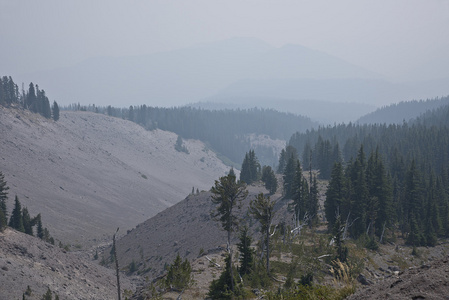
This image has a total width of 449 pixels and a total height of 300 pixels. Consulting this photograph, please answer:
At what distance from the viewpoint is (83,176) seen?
12975 cm

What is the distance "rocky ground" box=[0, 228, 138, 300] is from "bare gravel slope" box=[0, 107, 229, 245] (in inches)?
1347

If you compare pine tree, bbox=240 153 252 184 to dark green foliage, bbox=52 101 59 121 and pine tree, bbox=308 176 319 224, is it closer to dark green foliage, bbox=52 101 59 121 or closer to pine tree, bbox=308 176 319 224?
pine tree, bbox=308 176 319 224

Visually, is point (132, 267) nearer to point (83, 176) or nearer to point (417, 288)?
point (417, 288)

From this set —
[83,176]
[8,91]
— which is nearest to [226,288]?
[83,176]

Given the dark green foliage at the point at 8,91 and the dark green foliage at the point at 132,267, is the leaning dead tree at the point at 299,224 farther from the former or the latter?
the dark green foliage at the point at 8,91

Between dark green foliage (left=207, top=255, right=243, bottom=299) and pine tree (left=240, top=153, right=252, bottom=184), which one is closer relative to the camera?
dark green foliage (left=207, top=255, right=243, bottom=299)

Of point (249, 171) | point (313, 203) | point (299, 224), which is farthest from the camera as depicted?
point (249, 171)

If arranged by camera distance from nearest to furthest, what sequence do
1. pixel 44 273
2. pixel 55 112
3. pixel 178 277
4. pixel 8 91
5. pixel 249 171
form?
pixel 178 277
pixel 44 273
pixel 249 171
pixel 8 91
pixel 55 112

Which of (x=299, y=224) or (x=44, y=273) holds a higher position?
(x=299, y=224)

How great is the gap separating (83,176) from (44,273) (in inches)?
3706

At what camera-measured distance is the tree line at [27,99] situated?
14900cm

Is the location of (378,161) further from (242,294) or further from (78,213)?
(78,213)

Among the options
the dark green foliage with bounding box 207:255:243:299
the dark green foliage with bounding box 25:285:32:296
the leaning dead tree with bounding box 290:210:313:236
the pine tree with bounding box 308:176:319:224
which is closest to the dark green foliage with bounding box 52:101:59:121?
the dark green foliage with bounding box 25:285:32:296

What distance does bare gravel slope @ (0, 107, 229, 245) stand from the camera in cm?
9506
